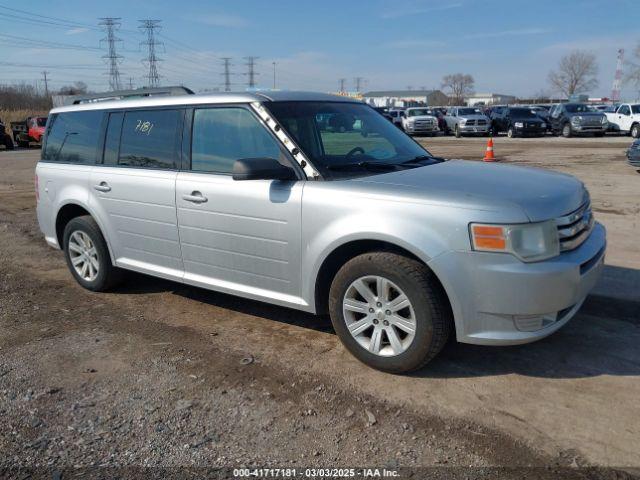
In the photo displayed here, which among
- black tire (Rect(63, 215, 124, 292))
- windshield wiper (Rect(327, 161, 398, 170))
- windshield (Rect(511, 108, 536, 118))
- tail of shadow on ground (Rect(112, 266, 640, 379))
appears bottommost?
tail of shadow on ground (Rect(112, 266, 640, 379))

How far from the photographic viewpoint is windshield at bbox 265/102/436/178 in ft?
13.9

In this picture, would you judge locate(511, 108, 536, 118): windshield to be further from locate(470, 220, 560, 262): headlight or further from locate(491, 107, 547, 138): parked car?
locate(470, 220, 560, 262): headlight

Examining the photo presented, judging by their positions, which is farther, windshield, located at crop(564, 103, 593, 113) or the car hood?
windshield, located at crop(564, 103, 593, 113)

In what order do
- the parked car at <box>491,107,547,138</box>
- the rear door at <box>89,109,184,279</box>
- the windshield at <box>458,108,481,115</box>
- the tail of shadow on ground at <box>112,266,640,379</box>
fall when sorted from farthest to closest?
the windshield at <box>458,108,481,115</box>, the parked car at <box>491,107,547,138</box>, the rear door at <box>89,109,184,279</box>, the tail of shadow on ground at <box>112,266,640,379</box>

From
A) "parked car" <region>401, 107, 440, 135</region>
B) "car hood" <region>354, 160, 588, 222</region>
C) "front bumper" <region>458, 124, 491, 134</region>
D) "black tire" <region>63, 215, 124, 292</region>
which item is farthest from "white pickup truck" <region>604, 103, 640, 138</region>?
"black tire" <region>63, 215, 124, 292</region>

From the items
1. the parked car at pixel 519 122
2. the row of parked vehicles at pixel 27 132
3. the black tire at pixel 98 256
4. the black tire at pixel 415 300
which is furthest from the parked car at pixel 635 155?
the row of parked vehicles at pixel 27 132

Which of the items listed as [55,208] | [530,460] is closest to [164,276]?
[55,208]

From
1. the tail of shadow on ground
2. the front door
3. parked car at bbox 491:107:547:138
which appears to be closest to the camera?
the tail of shadow on ground

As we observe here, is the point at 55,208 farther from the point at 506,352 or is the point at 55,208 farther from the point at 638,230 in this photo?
the point at 638,230

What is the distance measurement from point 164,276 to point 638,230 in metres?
6.06

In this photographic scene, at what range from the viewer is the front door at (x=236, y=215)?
412 centimetres

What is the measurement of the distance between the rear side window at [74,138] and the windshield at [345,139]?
2.16m

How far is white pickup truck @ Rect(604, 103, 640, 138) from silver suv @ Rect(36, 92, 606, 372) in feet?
90.2

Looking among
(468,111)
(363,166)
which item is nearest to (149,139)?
(363,166)
